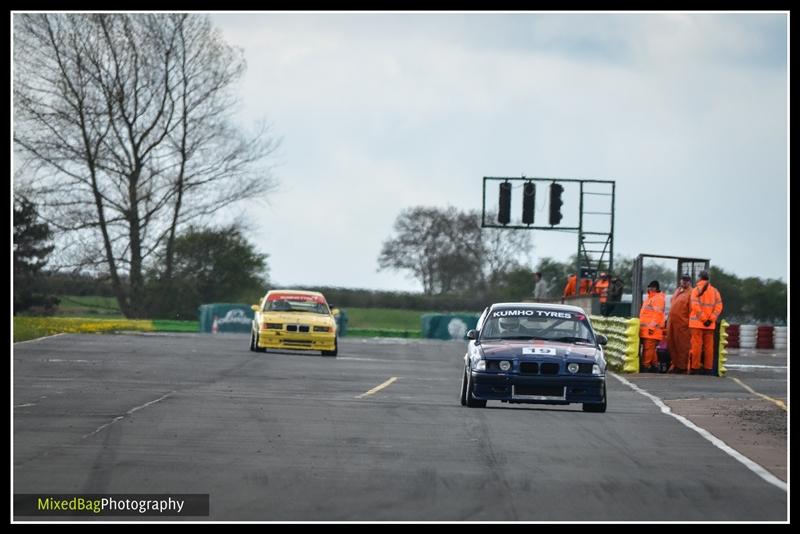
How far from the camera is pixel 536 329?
2062cm

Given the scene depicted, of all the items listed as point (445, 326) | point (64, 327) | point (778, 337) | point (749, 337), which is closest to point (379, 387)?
point (64, 327)

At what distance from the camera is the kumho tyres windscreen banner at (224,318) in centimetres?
6125

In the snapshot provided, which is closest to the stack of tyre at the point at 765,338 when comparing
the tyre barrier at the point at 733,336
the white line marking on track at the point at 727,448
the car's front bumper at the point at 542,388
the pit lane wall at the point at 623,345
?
the tyre barrier at the point at 733,336

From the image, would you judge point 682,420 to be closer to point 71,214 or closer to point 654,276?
point 654,276

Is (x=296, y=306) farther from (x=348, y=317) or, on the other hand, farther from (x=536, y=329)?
(x=348, y=317)

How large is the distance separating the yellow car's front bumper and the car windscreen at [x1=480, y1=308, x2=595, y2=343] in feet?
48.6

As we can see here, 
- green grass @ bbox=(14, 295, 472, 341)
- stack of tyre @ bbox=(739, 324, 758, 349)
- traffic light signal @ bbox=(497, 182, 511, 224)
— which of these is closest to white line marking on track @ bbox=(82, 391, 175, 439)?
traffic light signal @ bbox=(497, 182, 511, 224)

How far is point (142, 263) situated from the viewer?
67188 millimetres

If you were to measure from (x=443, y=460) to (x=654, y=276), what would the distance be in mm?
21445

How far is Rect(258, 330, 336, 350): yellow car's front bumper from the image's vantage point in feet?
115

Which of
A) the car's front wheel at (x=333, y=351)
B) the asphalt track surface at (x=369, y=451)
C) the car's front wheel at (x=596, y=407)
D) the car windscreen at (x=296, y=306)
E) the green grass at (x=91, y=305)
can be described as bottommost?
the asphalt track surface at (x=369, y=451)

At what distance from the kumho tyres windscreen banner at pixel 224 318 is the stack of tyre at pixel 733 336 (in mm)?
18571

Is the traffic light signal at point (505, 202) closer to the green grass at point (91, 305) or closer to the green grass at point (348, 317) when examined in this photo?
the green grass at point (348, 317)
